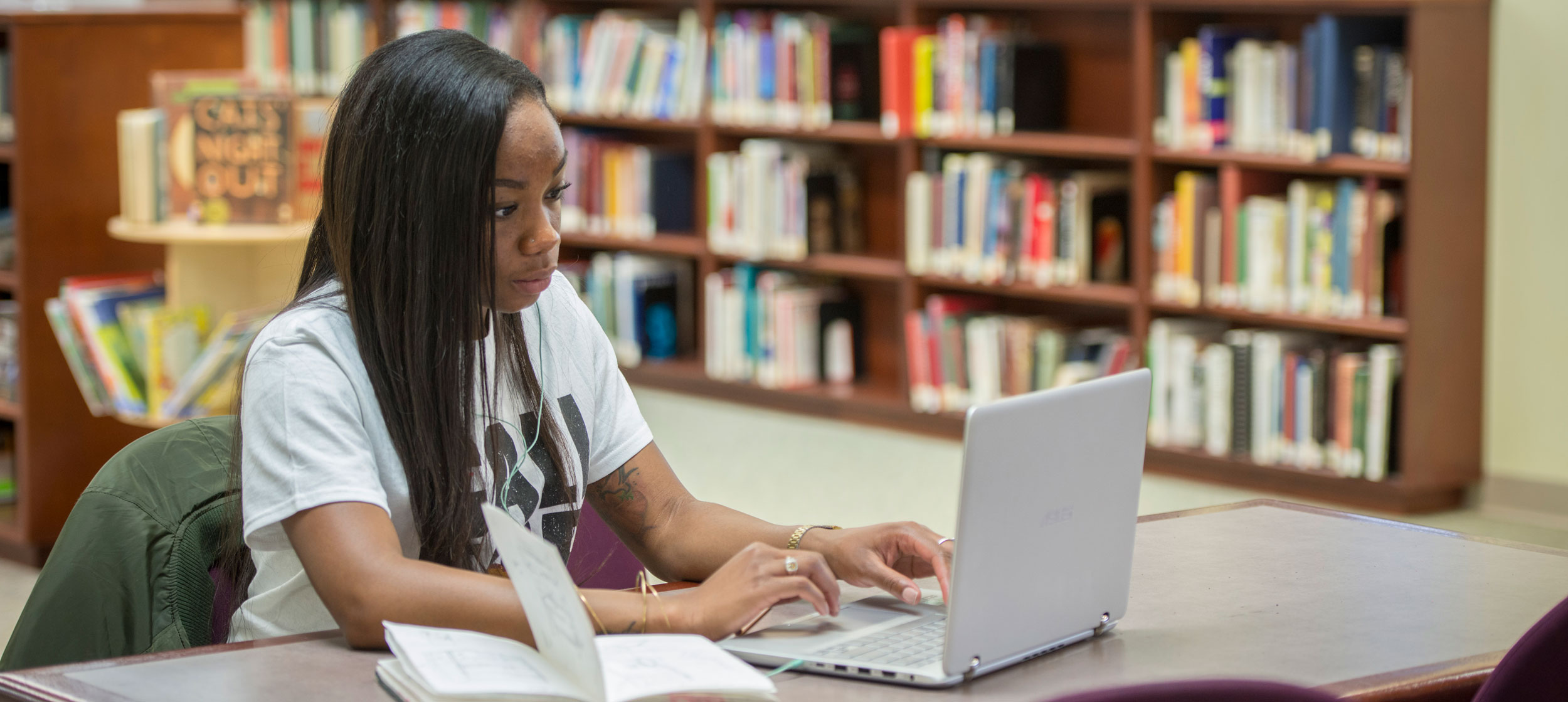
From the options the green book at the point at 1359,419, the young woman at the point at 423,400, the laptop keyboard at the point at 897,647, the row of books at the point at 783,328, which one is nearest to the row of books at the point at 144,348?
the young woman at the point at 423,400

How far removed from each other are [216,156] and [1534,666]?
2.72 metres

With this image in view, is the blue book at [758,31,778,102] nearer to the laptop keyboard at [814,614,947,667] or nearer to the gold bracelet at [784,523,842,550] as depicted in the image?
the gold bracelet at [784,523,842,550]

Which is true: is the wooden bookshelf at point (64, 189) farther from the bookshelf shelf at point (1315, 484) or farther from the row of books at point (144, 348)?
the bookshelf shelf at point (1315, 484)

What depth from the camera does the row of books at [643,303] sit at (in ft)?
17.9

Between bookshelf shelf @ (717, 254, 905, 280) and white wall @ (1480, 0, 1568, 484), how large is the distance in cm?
164

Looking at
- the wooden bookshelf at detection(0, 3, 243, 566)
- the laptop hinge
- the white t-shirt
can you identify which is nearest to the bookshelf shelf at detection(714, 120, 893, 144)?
the wooden bookshelf at detection(0, 3, 243, 566)

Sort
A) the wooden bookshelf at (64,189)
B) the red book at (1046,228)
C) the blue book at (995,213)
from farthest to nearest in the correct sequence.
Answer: the blue book at (995,213) < the red book at (1046,228) < the wooden bookshelf at (64,189)

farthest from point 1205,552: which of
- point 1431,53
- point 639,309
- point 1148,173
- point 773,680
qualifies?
point 639,309

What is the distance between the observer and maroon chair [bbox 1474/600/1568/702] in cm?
117

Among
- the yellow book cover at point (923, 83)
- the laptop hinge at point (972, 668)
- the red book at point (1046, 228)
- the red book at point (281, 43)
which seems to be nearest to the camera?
the laptop hinge at point (972, 668)

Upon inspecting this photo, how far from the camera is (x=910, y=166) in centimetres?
485

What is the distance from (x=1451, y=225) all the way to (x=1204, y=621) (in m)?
2.83

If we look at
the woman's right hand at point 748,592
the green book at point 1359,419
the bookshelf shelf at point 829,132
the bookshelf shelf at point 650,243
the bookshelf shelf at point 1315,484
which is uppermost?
the bookshelf shelf at point 829,132

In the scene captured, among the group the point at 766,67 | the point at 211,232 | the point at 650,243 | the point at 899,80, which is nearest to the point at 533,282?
the point at 211,232
